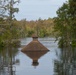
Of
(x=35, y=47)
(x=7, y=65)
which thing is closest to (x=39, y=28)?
(x=35, y=47)

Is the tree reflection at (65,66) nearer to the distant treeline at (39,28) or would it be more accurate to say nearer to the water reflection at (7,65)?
the water reflection at (7,65)

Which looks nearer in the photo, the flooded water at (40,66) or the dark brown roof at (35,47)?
the flooded water at (40,66)

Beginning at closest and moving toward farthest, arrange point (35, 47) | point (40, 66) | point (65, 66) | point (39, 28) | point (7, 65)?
point (65, 66), point (40, 66), point (7, 65), point (35, 47), point (39, 28)

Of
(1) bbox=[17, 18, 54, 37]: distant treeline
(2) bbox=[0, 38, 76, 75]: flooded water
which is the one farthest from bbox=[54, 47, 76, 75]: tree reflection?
(1) bbox=[17, 18, 54, 37]: distant treeline

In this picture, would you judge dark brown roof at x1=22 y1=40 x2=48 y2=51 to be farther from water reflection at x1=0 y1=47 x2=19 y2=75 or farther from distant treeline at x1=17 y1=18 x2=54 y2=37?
distant treeline at x1=17 y1=18 x2=54 y2=37

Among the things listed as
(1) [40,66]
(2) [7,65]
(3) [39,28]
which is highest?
(3) [39,28]

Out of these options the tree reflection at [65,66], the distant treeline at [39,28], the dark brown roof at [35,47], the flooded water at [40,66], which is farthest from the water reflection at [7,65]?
the distant treeline at [39,28]

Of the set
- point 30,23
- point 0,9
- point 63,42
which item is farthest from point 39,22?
point 0,9

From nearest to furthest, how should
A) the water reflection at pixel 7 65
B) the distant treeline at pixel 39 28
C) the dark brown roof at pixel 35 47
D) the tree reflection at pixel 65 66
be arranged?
1. the tree reflection at pixel 65 66
2. the water reflection at pixel 7 65
3. the dark brown roof at pixel 35 47
4. the distant treeline at pixel 39 28

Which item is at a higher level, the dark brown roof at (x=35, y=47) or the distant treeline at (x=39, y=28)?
the distant treeline at (x=39, y=28)

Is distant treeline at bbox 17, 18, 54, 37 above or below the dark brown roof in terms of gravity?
above

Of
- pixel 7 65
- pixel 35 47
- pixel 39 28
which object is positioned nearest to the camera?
pixel 7 65

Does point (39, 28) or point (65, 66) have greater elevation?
point (39, 28)

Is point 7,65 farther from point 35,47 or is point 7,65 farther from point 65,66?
point 35,47
